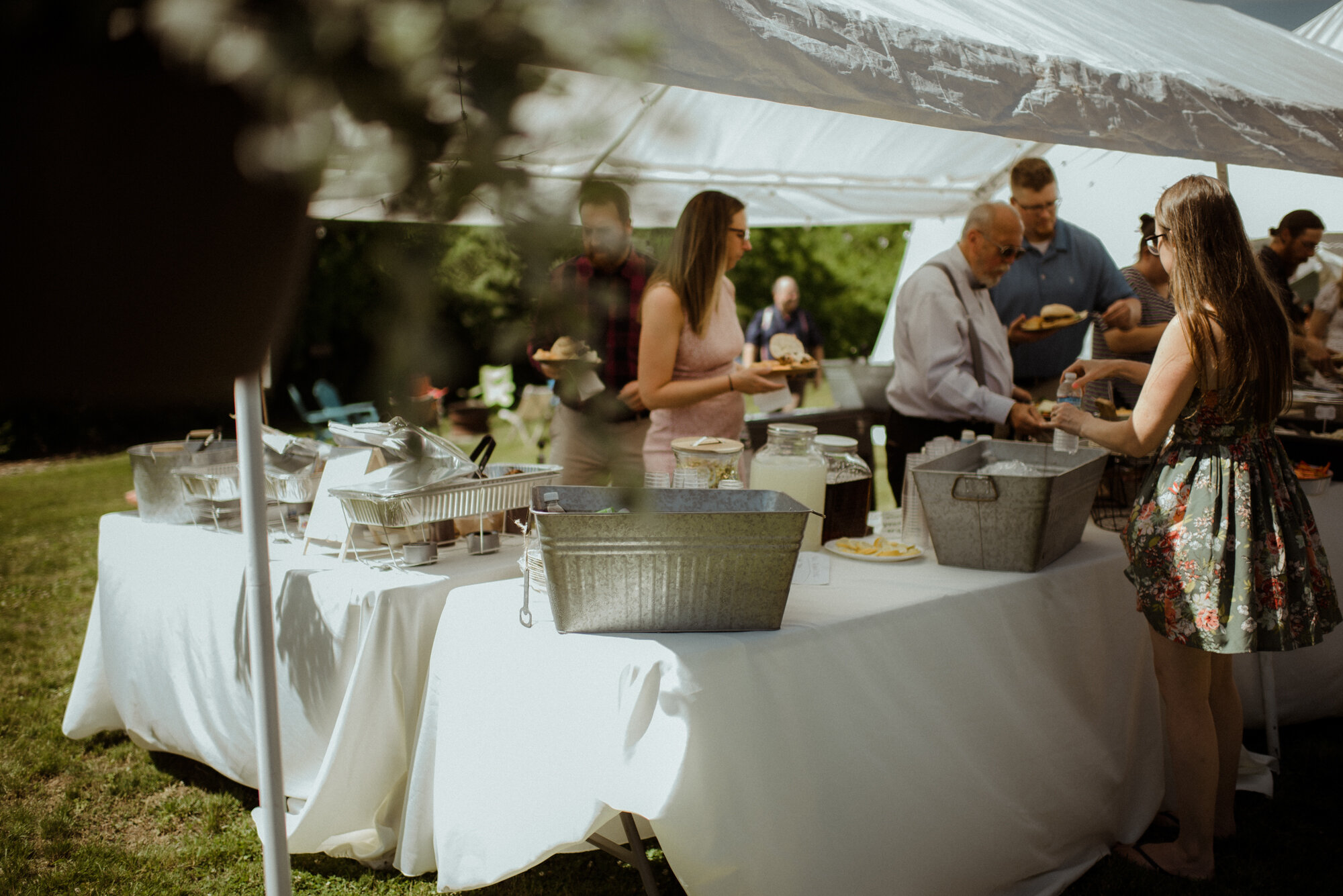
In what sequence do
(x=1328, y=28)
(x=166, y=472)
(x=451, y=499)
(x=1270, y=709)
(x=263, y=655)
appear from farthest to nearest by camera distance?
(x=1328, y=28)
(x=1270, y=709)
(x=166, y=472)
(x=451, y=499)
(x=263, y=655)

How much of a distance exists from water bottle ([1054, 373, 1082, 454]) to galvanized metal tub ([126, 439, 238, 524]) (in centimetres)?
200

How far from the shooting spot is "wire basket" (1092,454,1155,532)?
237 centimetres

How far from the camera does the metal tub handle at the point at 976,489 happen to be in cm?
183

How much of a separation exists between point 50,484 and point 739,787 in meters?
7.83

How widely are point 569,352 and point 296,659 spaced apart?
1776 mm

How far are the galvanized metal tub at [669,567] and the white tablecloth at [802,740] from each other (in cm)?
4

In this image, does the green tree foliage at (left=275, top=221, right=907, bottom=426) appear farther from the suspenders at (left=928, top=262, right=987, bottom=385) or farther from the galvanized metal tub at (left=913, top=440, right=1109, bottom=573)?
the suspenders at (left=928, top=262, right=987, bottom=385)

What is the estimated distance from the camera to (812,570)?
6.12ft

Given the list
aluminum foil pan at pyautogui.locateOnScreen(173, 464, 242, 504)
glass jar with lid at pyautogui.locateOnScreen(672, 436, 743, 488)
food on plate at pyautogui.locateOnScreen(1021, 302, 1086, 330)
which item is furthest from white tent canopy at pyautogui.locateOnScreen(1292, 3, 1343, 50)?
aluminum foil pan at pyautogui.locateOnScreen(173, 464, 242, 504)

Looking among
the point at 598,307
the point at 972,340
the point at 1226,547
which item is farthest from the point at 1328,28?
the point at 598,307

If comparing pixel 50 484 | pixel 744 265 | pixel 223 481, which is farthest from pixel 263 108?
pixel 744 265

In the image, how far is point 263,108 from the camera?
0.38 metres

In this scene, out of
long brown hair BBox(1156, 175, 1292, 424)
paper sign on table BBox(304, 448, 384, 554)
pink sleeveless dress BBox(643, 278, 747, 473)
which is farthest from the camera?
pink sleeveless dress BBox(643, 278, 747, 473)

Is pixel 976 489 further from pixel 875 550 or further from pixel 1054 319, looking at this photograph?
pixel 1054 319
